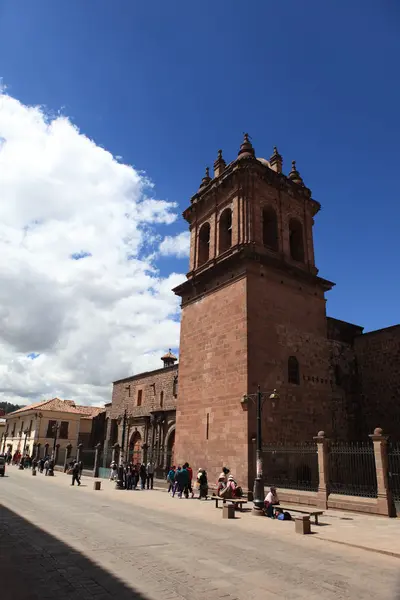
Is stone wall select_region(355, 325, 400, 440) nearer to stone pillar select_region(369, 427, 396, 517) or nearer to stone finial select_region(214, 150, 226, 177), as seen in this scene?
stone pillar select_region(369, 427, 396, 517)

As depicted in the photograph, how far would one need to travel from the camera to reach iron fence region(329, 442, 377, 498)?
13.4 metres

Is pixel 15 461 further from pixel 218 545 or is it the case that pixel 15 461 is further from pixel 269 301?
pixel 218 545

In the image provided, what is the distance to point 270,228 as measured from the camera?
20609mm

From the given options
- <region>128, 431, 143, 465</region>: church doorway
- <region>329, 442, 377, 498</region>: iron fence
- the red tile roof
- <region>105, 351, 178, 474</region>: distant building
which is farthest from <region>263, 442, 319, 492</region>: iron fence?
the red tile roof

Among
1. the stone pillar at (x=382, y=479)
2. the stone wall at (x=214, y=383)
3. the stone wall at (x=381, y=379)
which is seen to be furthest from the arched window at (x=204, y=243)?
the stone pillar at (x=382, y=479)

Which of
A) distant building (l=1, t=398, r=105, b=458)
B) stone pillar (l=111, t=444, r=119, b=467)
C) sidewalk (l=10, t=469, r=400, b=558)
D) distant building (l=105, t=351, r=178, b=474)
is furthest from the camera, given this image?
distant building (l=1, t=398, r=105, b=458)

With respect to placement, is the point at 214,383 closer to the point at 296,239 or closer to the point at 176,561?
the point at 296,239

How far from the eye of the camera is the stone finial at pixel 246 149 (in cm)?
2025

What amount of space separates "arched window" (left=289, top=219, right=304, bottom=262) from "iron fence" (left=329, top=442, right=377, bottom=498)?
9.08 meters

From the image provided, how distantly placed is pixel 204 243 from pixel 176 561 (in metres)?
17.3

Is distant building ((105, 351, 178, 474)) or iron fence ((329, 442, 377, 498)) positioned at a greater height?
distant building ((105, 351, 178, 474))

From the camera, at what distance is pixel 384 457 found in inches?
464

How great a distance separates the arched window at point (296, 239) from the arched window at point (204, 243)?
4.23 meters

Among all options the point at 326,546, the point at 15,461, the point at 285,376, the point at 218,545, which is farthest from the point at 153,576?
the point at 15,461
